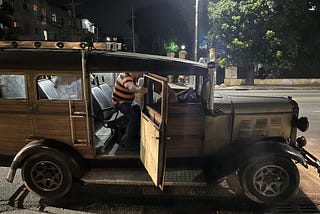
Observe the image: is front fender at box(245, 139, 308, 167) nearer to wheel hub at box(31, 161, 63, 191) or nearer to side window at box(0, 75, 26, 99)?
wheel hub at box(31, 161, 63, 191)

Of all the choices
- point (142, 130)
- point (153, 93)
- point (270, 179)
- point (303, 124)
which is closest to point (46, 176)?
point (142, 130)

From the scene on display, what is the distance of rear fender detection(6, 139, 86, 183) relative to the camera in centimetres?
429

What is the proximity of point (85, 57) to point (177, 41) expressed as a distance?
3667cm

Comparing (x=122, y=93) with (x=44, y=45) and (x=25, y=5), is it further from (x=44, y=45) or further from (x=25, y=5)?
(x=25, y=5)

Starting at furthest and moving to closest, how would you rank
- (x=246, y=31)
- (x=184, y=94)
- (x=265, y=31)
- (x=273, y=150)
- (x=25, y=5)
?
(x=25, y=5)
(x=246, y=31)
(x=265, y=31)
(x=184, y=94)
(x=273, y=150)

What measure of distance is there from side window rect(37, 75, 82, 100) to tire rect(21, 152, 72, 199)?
3.02ft

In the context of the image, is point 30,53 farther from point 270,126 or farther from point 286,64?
point 286,64

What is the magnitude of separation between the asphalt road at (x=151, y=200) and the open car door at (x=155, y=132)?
2.23ft

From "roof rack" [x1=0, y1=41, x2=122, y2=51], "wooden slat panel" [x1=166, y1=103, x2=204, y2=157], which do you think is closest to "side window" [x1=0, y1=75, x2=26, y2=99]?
"roof rack" [x1=0, y1=41, x2=122, y2=51]

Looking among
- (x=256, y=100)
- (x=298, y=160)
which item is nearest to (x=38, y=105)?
(x=256, y=100)

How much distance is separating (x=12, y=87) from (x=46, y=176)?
1.53 metres

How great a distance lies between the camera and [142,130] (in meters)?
4.50

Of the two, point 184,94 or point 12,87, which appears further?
point 184,94

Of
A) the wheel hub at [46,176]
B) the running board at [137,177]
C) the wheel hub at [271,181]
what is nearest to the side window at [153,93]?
A: the running board at [137,177]
